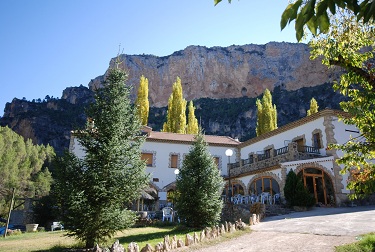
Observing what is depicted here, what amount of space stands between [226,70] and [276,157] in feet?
190

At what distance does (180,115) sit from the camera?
36.6 metres

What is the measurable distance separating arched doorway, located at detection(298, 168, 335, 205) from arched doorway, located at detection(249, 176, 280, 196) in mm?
2041

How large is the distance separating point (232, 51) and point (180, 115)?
47.5 meters

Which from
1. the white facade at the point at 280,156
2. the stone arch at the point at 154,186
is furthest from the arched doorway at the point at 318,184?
the stone arch at the point at 154,186

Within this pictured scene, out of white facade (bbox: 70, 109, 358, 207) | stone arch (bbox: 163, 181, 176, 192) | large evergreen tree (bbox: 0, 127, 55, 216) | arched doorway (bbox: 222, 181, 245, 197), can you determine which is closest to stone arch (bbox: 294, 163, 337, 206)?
white facade (bbox: 70, 109, 358, 207)

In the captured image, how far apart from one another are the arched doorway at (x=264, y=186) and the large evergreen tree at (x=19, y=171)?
65.9ft

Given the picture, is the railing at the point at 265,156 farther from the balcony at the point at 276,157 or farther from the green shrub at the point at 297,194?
the green shrub at the point at 297,194

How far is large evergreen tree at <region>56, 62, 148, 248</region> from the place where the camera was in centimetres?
850

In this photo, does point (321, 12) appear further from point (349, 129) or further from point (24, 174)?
point (24, 174)

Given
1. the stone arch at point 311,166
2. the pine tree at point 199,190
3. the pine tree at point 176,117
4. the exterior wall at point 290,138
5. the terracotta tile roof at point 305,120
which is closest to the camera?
the pine tree at point 199,190

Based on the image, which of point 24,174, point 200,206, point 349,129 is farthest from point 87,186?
point 24,174

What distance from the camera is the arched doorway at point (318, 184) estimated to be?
58.6 ft

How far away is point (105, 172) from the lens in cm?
905

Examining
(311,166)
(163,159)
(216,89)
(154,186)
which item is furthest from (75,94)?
(311,166)
